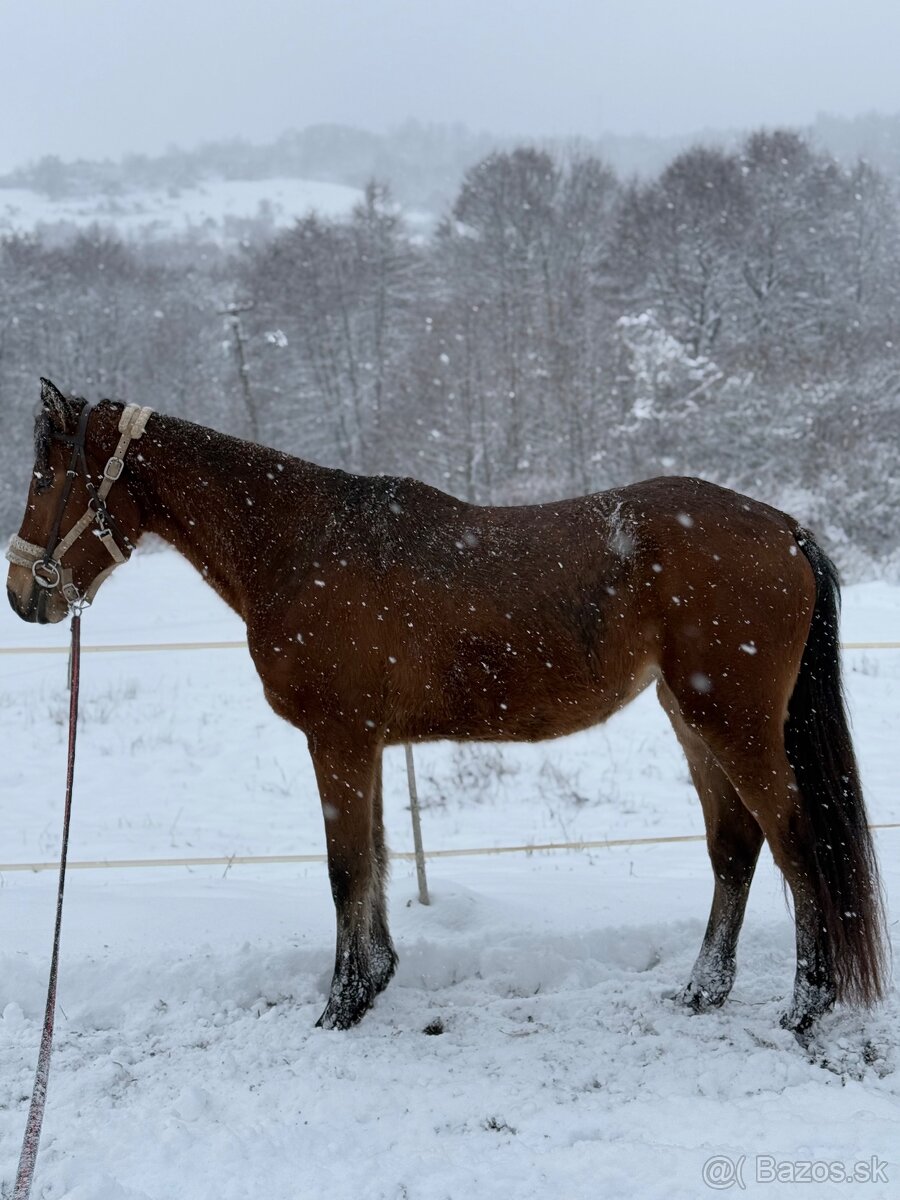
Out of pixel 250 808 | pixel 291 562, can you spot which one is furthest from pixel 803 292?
pixel 291 562

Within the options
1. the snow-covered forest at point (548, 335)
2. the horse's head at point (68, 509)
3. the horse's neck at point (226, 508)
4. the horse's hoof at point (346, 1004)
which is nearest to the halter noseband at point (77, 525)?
the horse's head at point (68, 509)

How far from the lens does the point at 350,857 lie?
3.24m

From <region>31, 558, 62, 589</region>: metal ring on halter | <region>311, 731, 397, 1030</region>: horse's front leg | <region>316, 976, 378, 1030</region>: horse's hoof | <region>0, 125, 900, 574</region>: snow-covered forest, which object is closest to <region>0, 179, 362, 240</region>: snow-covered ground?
<region>0, 125, 900, 574</region>: snow-covered forest

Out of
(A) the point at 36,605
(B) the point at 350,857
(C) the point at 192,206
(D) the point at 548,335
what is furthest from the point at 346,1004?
(C) the point at 192,206

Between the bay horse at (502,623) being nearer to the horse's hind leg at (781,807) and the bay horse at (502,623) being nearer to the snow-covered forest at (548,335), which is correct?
the horse's hind leg at (781,807)

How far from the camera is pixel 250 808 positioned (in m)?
7.05

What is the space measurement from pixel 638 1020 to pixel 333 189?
4355 inches

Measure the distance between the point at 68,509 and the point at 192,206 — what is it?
102m

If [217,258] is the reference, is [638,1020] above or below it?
below

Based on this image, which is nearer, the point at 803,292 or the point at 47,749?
the point at 47,749

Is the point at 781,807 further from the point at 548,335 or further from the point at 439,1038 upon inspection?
the point at 548,335

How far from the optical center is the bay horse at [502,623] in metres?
3.01

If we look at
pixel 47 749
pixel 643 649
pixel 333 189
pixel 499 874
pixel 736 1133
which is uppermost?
pixel 333 189

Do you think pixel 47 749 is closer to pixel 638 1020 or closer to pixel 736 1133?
pixel 638 1020
